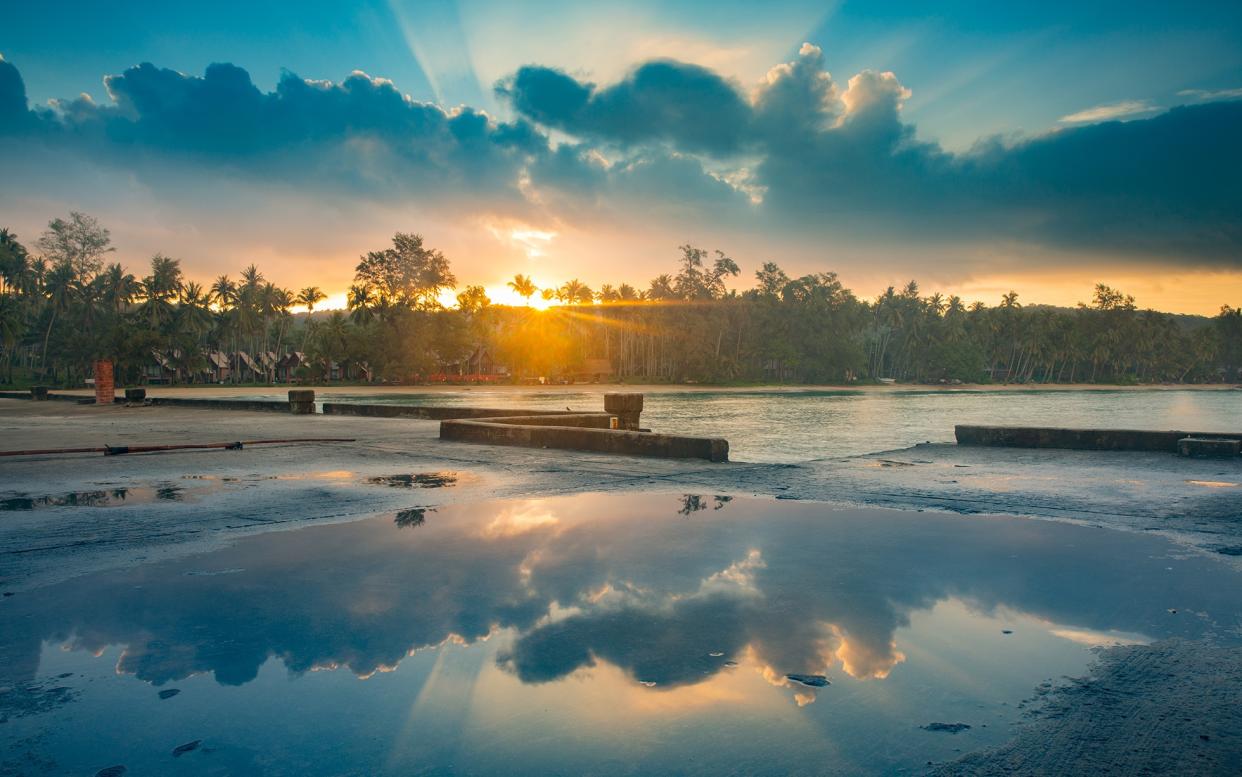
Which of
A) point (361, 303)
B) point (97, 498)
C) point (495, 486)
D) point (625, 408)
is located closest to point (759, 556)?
point (495, 486)

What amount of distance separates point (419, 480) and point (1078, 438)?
12381 mm

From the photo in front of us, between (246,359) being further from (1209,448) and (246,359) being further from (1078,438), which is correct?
(1209,448)

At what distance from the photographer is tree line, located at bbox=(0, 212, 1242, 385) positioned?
9531 centimetres

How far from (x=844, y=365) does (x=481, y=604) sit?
125 m

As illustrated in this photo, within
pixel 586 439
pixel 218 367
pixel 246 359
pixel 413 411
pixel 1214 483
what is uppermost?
pixel 246 359

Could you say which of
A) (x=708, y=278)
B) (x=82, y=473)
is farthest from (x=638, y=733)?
(x=708, y=278)

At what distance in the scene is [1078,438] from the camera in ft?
48.0

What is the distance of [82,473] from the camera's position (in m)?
11.2

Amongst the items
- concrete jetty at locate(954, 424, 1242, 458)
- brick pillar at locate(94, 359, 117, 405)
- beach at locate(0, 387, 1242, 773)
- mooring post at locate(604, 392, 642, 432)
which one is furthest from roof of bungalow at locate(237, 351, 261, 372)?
concrete jetty at locate(954, 424, 1242, 458)

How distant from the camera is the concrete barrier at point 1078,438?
13977 millimetres

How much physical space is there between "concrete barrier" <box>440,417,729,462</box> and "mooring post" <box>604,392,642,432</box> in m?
2.28

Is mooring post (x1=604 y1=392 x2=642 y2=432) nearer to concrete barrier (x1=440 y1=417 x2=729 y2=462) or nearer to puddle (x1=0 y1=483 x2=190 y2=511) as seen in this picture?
concrete barrier (x1=440 y1=417 x2=729 y2=462)

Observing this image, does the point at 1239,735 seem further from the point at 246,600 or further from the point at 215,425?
the point at 215,425

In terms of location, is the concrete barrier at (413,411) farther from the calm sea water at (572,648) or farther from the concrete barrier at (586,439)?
the calm sea water at (572,648)
